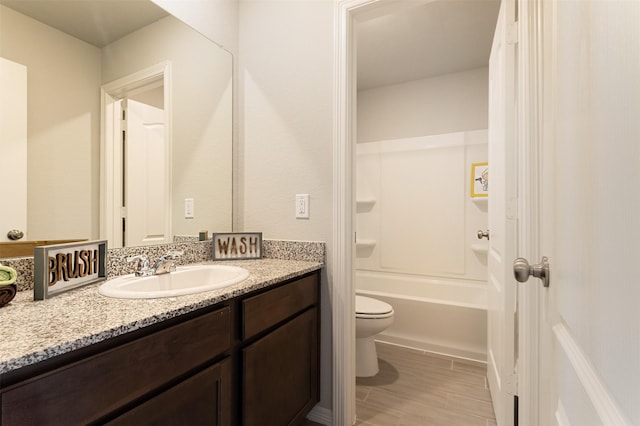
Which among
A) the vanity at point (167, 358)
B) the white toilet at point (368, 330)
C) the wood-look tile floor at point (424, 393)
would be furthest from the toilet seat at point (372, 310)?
the vanity at point (167, 358)

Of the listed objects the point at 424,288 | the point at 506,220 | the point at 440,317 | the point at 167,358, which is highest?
the point at 506,220

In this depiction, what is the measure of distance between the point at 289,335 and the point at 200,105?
129cm

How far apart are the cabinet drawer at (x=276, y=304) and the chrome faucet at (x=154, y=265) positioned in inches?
16.6

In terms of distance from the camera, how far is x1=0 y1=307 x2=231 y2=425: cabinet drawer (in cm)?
60

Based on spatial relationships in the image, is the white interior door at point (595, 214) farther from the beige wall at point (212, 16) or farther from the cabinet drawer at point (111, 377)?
the beige wall at point (212, 16)

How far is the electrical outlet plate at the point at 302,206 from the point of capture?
67.7 inches

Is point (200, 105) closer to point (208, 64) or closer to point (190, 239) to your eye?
point (208, 64)

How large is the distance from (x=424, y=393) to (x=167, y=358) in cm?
169

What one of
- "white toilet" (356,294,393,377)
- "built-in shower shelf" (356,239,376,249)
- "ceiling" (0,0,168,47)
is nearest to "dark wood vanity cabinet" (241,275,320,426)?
"white toilet" (356,294,393,377)

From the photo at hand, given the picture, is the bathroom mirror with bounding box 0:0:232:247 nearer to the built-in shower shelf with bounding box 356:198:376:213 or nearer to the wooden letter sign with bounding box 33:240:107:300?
the wooden letter sign with bounding box 33:240:107:300

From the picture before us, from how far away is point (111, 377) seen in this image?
28.4 inches

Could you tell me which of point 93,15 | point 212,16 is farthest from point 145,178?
point 212,16

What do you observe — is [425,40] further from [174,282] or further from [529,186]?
[174,282]

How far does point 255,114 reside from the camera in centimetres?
188
